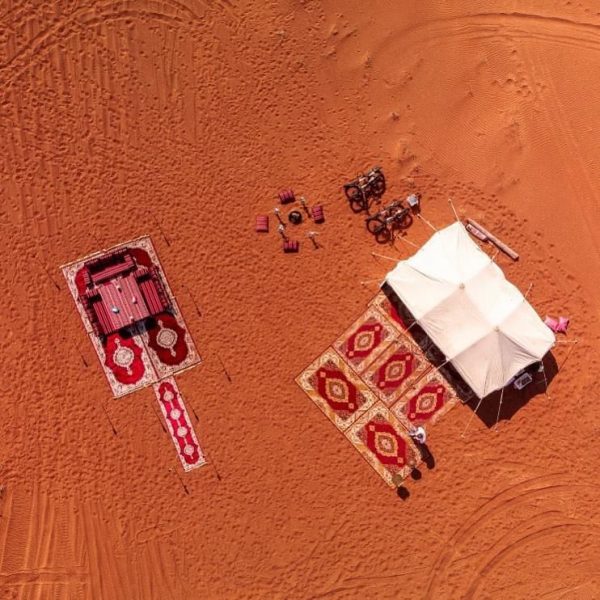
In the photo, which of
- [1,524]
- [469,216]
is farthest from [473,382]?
[1,524]

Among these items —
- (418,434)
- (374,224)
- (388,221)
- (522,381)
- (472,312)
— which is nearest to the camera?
(472,312)

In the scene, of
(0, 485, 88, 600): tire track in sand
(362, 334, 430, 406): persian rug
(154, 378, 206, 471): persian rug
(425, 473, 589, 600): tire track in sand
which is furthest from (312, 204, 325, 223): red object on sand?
(0, 485, 88, 600): tire track in sand

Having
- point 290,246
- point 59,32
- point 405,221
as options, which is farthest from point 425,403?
point 59,32

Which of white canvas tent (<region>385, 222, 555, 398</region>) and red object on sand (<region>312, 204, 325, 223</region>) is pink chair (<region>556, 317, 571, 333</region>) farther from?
red object on sand (<region>312, 204, 325, 223</region>)

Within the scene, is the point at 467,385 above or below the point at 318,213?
below

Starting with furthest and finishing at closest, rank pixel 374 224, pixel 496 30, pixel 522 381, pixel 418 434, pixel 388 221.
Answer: pixel 496 30, pixel 374 224, pixel 388 221, pixel 522 381, pixel 418 434

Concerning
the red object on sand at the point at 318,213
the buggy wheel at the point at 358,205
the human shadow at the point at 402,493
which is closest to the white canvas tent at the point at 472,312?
the buggy wheel at the point at 358,205

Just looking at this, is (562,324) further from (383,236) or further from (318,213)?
(318,213)
